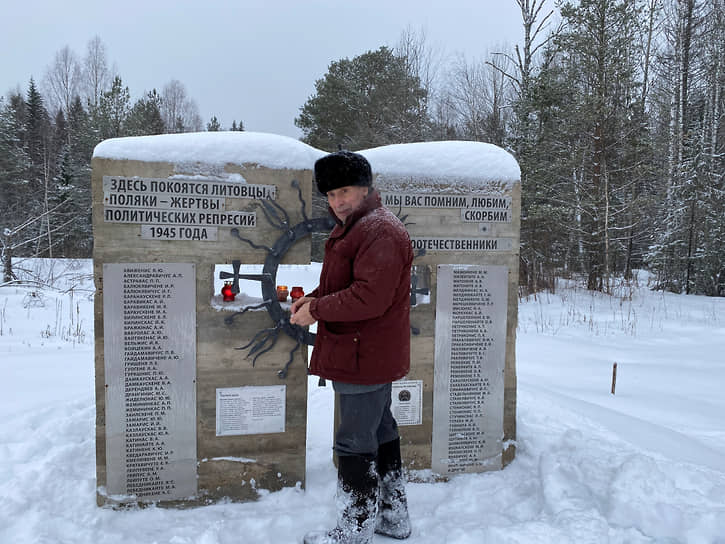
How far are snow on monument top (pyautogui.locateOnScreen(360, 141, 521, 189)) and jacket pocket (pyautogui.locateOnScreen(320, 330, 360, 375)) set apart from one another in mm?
1403

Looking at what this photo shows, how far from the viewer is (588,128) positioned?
1230 centimetres

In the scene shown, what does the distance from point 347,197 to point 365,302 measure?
0.54 meters

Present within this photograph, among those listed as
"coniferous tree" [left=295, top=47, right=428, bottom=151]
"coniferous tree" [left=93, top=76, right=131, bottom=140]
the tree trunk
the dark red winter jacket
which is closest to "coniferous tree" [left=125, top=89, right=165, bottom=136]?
"coniferous tree" [left=93, top=76, right=131, bottom=140]

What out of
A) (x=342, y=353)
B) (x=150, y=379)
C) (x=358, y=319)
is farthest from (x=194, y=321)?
(x=358, y=319)

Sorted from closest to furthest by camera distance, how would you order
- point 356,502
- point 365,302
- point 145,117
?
point 365,302 < point 356,502 < point 145,117

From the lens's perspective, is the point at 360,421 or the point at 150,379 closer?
the point at 360,421

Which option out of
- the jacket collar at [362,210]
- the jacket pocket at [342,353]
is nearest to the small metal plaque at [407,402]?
the jacket pocket at [342,353]

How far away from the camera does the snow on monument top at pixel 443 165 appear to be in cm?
321

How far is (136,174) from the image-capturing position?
2740 mm

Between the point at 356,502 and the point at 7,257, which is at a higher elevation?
the point at 7,257

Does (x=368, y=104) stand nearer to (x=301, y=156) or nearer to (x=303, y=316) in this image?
(x=301, y=156)

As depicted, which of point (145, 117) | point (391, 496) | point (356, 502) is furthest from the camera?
point (145, 117)

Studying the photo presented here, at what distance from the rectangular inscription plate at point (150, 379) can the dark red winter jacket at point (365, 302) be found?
1.07m

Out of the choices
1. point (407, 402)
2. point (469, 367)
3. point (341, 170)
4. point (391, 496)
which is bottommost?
point (391, 496)
